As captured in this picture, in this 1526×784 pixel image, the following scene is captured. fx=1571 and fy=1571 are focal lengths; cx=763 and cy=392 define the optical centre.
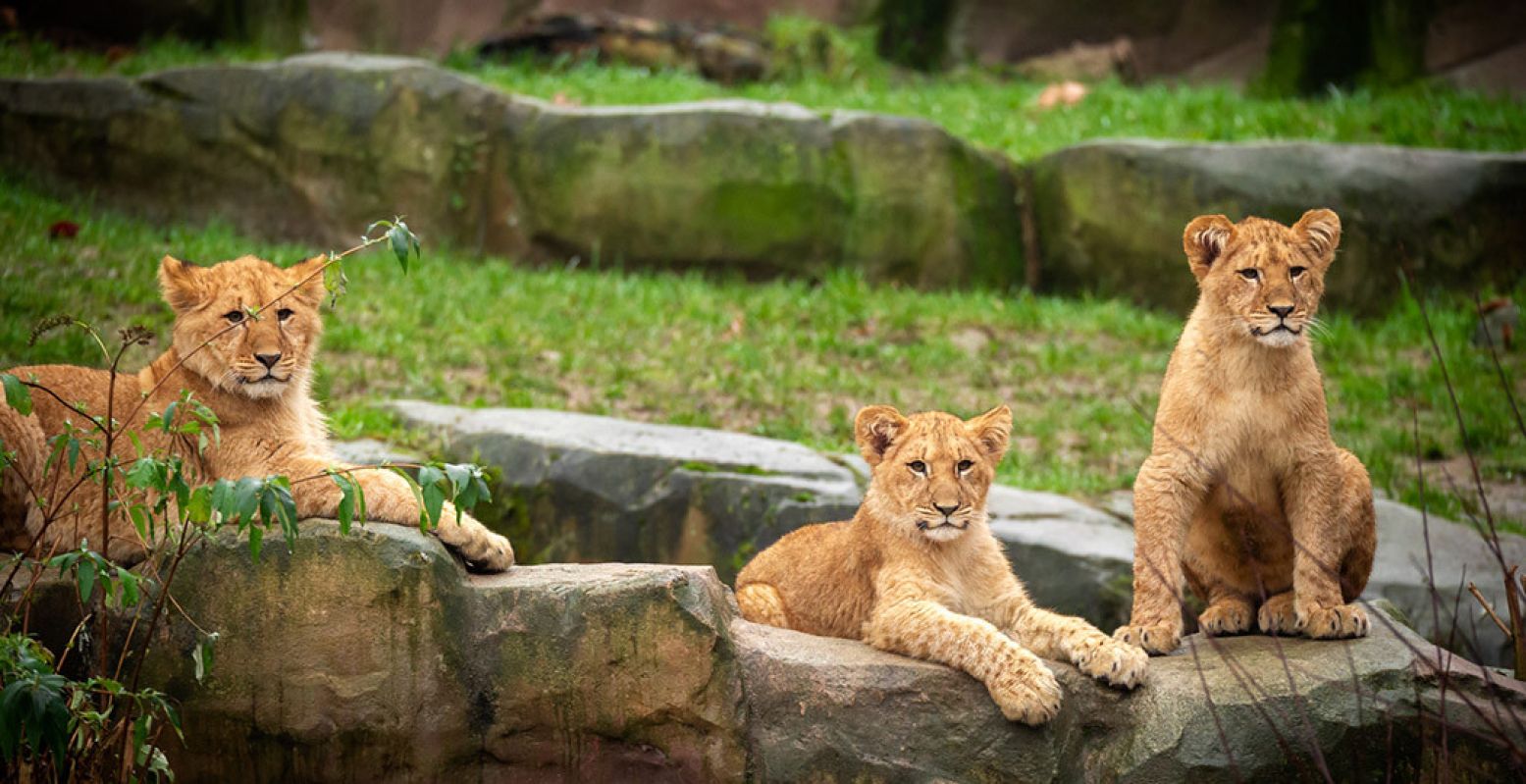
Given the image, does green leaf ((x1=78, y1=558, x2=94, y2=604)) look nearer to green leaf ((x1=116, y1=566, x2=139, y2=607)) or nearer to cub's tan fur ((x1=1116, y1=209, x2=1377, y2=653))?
green leaf ((x1=116, y1=566, x2=139, y2=607))

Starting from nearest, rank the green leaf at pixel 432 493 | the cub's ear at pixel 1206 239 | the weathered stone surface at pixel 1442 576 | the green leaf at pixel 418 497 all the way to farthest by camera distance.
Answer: the green leaf at pixel 432 493 < the green leaf at pixel 418 497 < the cub's ear at pixel 1206 239 < the weathered stone surface at pixel 1442 576

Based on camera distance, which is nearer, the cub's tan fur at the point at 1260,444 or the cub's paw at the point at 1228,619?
the cub's tan fur at the point at 1260,444

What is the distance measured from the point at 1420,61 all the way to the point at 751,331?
27.7ft

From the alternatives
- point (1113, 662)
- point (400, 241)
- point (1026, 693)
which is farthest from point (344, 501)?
point (1113, 662)

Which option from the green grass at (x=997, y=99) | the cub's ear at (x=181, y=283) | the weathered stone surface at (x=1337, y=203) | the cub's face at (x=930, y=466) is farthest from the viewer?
the green grass at (x=997, y=99)

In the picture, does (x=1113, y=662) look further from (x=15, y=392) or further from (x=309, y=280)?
(x=15, y=392)

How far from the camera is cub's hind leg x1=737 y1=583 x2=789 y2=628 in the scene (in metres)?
6.03

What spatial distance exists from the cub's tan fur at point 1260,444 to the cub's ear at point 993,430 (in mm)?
576

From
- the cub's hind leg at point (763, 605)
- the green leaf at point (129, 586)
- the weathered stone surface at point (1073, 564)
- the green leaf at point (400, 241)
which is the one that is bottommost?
the weathered stone surface at point (1073, 564)

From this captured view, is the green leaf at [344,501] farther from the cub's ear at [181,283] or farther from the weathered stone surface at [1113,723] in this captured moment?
the weathered stone surface at [1113,723]

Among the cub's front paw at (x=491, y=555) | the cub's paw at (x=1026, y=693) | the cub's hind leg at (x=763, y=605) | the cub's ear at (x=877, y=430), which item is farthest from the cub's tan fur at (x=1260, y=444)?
the cub's front paw at (x=491, y=555)

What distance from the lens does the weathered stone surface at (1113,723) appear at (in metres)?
5.14

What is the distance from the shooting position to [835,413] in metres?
9.92

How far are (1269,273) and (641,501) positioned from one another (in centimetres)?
373
